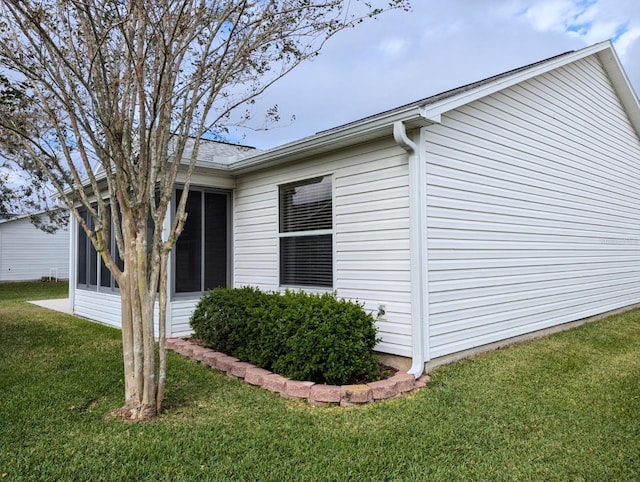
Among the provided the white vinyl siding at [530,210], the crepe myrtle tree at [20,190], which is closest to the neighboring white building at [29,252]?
the crepe myrtle tree at [20,190]

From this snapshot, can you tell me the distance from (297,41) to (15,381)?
455cm

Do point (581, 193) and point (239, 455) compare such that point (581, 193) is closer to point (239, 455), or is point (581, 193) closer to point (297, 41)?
point (297, 41)

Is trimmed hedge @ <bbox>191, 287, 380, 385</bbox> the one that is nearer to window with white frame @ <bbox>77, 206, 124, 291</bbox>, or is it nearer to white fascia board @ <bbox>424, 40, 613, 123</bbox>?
white fascia board @ <bbox>424, 40, 613, 123</bbox>

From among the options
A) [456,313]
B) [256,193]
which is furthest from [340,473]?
[256,193]

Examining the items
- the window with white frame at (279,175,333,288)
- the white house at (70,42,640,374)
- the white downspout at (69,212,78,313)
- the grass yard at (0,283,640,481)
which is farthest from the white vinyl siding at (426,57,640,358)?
the white downspout at (69,212,78,313)

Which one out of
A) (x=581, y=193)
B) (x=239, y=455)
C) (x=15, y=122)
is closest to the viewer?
(x=239, y=455)

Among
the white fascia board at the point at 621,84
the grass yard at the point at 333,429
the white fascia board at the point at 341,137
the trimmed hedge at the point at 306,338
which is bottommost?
the grass yard at the point at 333,429

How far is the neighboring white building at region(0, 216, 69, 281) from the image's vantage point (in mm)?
22234

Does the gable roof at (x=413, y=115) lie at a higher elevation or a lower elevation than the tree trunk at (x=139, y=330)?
higher

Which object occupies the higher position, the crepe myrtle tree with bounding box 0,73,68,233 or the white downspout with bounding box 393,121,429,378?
the crepe myrtle tree with bounding box 0,73,68,233

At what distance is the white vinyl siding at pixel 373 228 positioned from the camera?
16.3ft

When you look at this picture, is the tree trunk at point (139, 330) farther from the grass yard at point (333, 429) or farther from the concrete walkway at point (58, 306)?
the concrete walkway at point (58, 306)

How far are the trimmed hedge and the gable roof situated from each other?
1849 millimetres

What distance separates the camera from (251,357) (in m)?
5.07
